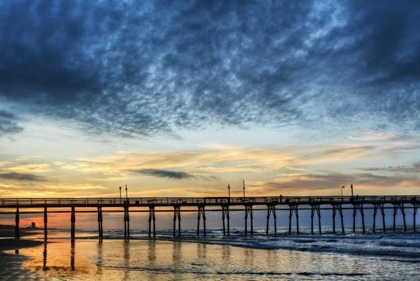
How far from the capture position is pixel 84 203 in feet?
165

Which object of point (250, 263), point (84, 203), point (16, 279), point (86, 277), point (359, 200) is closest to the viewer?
point (16, 279)

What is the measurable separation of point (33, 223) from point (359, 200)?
122m

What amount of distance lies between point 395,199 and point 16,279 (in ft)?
177

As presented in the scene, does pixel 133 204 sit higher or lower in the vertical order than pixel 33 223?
higher

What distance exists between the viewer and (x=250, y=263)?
2427 centimetres

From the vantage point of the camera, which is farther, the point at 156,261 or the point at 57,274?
the point at 156,261

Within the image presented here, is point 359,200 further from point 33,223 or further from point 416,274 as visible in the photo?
point 33,223

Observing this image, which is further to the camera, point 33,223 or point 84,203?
point 33,223

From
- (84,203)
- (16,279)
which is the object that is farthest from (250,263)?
(84,203)

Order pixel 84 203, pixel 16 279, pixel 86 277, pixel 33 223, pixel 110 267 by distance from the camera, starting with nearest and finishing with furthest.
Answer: pixel 16 279 → pixel 86 277 → pixel 110 267 → pixel 84 203 → pixel 33 223

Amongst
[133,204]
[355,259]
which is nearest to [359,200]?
[133,204]

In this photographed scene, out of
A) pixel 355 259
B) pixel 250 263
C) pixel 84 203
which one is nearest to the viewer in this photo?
pixel 250 263

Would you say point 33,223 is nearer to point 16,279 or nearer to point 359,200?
point 359,200

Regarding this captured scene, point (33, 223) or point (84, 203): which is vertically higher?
point (84, 203)
